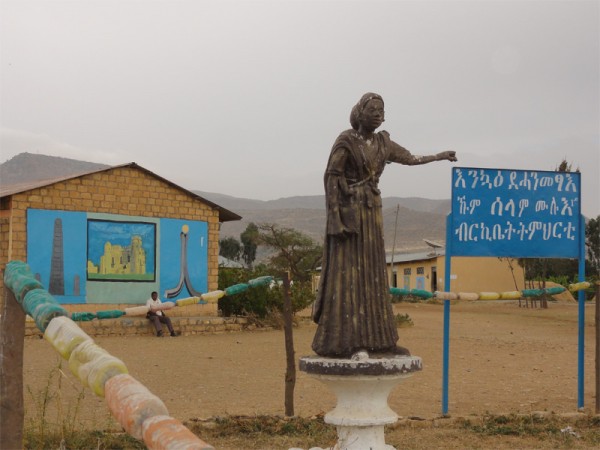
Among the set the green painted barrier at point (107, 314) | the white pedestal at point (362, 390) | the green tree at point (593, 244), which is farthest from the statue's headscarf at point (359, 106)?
the green tree at point (593, 244)

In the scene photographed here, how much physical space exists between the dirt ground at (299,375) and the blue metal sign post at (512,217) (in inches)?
58.1

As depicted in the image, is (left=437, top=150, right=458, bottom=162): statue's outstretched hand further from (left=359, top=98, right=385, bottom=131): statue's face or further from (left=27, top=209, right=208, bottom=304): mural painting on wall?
(left=27, top=209, right=208, bottom=304): mural painting on wall

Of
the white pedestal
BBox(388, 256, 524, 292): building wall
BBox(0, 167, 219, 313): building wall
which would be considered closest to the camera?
the white pedestal


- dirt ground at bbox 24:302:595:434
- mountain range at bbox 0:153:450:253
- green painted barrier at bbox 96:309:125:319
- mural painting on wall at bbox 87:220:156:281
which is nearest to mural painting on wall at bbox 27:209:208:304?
mural painting on wall at bbox 87:220:156:281

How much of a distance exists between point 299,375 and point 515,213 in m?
4.72

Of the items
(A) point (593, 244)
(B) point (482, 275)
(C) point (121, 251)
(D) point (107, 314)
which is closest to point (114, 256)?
(C) point (121, 251)

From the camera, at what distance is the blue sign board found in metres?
7.58

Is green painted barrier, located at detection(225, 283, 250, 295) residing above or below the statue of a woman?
below

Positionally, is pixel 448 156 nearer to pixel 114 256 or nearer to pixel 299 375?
pixel 299 375

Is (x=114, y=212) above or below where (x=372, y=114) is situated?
below

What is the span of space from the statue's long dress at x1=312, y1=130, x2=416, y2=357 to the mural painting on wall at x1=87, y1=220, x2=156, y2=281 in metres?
13.1

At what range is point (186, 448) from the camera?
1806mm

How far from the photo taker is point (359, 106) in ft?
15.8

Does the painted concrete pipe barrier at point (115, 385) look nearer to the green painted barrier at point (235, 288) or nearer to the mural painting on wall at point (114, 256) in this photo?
the green painted barrier at point (235, 288)
